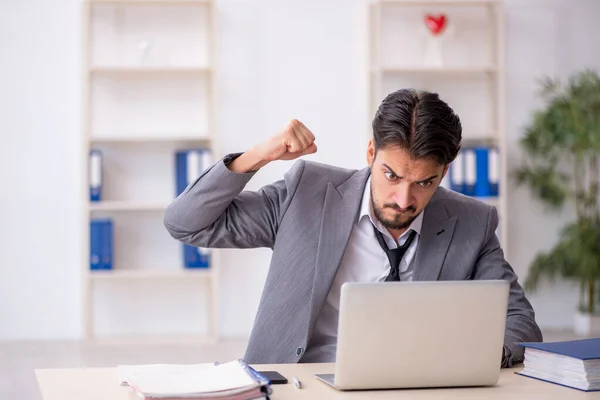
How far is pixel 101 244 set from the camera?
5203 millimetres

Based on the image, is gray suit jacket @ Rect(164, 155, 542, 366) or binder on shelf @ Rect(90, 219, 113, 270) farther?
binder on shelf @ Rect(90, 219, 113, 270)

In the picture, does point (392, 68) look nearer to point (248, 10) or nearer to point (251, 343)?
point (248, 10)

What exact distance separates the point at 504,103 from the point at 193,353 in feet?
7.93

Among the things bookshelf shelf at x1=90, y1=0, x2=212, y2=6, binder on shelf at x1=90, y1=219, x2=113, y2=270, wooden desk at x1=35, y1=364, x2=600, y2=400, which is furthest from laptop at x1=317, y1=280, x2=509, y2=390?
bookshelf shelf at x1=90, y1=0, x2=212, y2=6

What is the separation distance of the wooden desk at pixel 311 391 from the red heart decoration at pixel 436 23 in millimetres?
3895

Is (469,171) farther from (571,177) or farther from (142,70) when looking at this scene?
(142,70)

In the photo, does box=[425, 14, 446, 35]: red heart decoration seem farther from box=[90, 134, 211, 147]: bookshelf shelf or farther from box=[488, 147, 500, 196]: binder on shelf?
box=[90, 134, 211, 147]: bookshelf shelf

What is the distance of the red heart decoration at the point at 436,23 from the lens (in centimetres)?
544

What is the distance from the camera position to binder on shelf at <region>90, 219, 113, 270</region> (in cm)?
518

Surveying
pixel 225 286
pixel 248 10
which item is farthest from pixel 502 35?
pixel 225 286

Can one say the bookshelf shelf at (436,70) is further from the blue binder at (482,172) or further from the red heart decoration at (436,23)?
the blue binder at (482,172)

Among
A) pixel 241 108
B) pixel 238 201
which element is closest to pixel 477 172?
pixel 241 108

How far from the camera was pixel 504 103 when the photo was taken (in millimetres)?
5449

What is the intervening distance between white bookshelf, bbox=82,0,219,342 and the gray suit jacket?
10.4 feet
